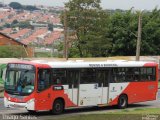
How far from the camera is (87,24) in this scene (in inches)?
2511

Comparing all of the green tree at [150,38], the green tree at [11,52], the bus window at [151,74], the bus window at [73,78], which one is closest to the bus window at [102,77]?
the bus window at [73,78]

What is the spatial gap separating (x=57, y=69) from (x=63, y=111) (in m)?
2.19

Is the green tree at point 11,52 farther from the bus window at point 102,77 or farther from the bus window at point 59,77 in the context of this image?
the bus window at point 59,77

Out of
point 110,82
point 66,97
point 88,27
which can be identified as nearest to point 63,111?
point 66,97

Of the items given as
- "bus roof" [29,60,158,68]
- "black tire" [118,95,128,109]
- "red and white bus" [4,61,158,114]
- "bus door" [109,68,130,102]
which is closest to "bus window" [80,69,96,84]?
"red and white bus" [4,61,158,114]

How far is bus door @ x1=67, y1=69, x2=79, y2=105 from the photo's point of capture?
23.4 m

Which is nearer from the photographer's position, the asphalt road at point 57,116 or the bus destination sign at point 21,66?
the asphalt road at point 57,116

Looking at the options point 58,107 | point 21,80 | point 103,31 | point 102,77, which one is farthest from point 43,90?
point 103,31

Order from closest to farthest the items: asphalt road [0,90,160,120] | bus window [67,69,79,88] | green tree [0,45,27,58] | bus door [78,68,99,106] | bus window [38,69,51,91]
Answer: asphalt road [0,90,160,120] < bus window [38,69,51,91] < bus window [67,69,79,88] < bus door [78,68,99,106] < green tree [0,45,27,58]

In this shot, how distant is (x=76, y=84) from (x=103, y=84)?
2.08m

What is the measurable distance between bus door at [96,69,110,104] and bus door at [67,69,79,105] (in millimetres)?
1581

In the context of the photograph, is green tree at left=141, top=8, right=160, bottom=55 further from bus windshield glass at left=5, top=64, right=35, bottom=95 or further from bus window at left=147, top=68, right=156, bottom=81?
bus windshield glass at left=5, top=64, right=35, bottom=95

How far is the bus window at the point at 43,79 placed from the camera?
2189cm

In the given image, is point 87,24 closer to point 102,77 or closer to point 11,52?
point 11,52
